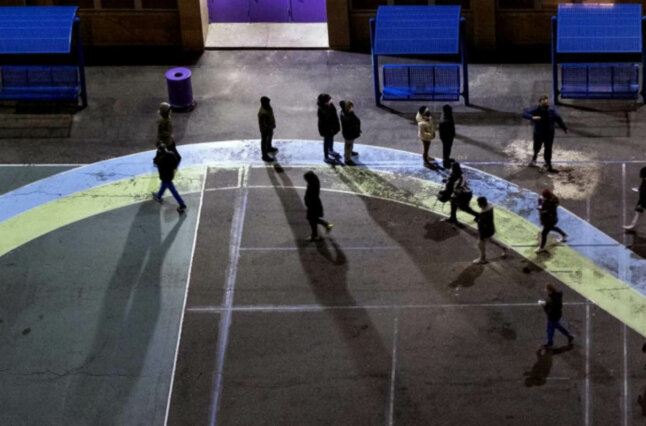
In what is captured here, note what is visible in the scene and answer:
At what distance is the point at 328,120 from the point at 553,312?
23.0 feet

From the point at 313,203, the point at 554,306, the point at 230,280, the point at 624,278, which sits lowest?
the point at 624,278

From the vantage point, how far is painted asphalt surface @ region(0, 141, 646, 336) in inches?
918

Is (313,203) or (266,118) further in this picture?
(266,118)

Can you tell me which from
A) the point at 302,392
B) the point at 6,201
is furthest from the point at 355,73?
the point at 302,392

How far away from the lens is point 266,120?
86.3 ft

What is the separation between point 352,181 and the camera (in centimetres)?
2625

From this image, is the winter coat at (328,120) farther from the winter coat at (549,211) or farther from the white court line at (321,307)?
the winter coat at (549,211)

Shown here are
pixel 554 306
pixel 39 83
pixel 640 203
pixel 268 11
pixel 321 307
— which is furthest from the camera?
pixel 268 11

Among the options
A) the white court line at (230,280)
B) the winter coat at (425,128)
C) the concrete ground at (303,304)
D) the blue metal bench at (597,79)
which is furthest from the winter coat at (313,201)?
the blue metal bench at (597,79)

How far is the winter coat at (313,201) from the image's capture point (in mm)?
23719

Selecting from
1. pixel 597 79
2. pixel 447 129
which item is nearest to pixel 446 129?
pixel 447 129

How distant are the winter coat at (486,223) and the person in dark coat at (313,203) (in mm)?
2887

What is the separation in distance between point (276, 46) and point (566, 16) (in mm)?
6877

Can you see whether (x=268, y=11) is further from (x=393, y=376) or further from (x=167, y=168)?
(x=393, y=376)
